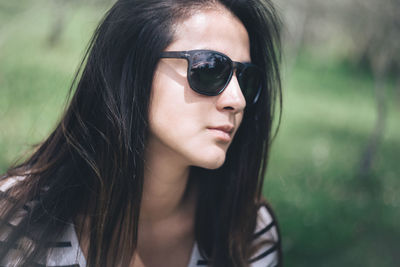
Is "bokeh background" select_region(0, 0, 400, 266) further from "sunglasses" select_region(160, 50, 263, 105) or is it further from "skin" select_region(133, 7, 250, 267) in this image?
"sunglasses" select_region(160, 50, 263, 105)

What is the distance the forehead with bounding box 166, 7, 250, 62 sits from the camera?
5.49 feet

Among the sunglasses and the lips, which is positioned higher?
the sunglasses

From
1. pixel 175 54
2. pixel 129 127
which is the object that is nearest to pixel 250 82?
pixel 175 54

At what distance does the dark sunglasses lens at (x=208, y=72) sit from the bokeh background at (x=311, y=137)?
0.93 metres

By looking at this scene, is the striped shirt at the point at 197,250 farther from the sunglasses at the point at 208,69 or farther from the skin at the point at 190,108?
the sunglasses at the point at 208,69

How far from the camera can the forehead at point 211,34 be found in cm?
167

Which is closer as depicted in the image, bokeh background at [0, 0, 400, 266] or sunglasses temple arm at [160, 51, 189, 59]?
sunglasses temple arm at [160, 51, 189, 59]

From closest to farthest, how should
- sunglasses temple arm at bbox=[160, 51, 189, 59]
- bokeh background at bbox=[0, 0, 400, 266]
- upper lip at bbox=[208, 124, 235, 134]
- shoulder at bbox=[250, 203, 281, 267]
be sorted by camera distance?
sunglasses temple arm at bbox=[160, 51, 189, 59] < upper lip at bbox=[208, 124, 235, 134] < shoulder at bbox=[250, 203, 281, 267] < bokeh background at bbox=[0, 0, 400, 266]

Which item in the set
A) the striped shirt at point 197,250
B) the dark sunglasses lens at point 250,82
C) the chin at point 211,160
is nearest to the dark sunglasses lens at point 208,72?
the dark sunglasses lens at point 250,82

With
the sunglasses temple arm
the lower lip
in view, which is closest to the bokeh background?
the lower lip

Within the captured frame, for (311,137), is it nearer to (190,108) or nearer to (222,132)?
(222,132)

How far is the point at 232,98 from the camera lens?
5.70ft

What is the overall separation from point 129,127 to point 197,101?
0.33m

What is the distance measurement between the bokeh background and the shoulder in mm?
316
